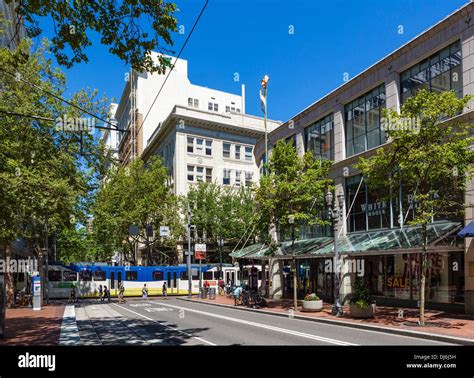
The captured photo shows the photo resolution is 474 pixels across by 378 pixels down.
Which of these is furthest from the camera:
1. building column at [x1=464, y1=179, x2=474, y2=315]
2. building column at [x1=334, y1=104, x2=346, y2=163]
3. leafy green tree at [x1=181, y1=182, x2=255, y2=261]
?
leafy green tree at [x1=181, y1=182, x2=255, y2=261]

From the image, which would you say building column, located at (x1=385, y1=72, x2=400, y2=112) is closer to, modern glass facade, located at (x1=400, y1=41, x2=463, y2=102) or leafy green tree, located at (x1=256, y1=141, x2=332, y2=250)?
modern glass facade, located at (x1=400, y1=41, x2=463, y2=102)

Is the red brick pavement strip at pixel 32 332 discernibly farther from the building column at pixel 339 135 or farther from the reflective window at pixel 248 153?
the reflective window at pixel 248 153

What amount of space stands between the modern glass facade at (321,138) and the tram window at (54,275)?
24206mm

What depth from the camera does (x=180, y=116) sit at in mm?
58469

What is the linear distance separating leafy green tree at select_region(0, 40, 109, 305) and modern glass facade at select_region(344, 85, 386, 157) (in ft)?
53.9

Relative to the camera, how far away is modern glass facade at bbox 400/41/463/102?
20087mm

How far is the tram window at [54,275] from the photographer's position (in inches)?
1542

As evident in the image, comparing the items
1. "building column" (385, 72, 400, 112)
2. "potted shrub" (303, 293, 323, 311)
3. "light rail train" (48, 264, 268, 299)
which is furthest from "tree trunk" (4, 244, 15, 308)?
"building column" (385, 72, 400, 112)

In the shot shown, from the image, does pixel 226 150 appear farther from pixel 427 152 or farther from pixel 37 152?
pixel 427 152
